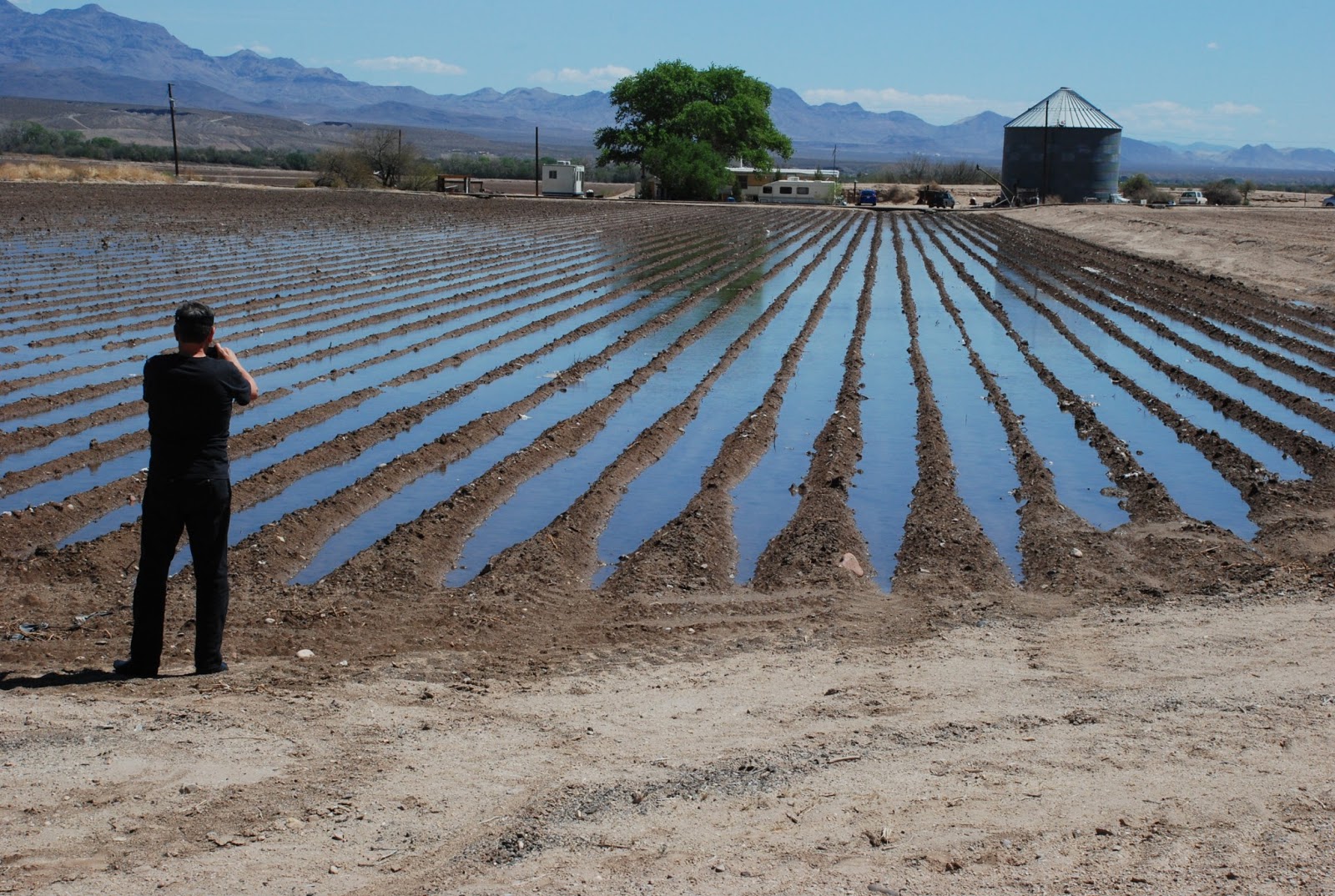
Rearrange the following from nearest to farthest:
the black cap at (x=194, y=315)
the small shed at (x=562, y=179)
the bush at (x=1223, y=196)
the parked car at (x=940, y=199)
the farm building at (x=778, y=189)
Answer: the black cap at (x=194, y=315), the parked car at (x=940, y=199), the small shed at (x=562, y=179), the bush at (x=1223, y=196), the farm building at (x=778, y=189)

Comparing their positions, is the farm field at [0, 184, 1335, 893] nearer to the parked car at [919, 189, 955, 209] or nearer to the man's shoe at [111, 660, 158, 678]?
the man's shoe at [111, 660, 158, 678]

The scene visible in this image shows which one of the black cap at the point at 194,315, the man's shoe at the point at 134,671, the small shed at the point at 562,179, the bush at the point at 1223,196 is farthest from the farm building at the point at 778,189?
the man's shoe at the point at 134,671

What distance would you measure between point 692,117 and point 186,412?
8496 cm

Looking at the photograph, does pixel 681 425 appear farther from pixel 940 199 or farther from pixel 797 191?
pixel 797 191

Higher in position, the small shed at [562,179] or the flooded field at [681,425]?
the small shed at [562,179]

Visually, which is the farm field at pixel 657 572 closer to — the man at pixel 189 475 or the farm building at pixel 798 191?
the man at pixel 189 475

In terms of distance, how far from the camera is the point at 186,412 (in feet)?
19.0

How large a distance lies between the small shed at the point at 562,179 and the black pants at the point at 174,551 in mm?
73815

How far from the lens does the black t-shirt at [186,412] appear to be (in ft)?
18.9

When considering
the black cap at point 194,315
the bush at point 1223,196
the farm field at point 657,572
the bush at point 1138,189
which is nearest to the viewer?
the farm field at point 657,572

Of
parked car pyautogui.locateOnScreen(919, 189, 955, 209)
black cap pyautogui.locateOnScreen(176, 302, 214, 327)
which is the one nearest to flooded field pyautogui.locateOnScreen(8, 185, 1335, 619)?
black cap pyautogui.locateOnScreen(176, 302, 214, 327)

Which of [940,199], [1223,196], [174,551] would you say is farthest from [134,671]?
[1223,196]

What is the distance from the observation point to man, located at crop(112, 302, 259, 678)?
227 inches

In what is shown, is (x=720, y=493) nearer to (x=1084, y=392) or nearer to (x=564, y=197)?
(x=1084, y=392)
